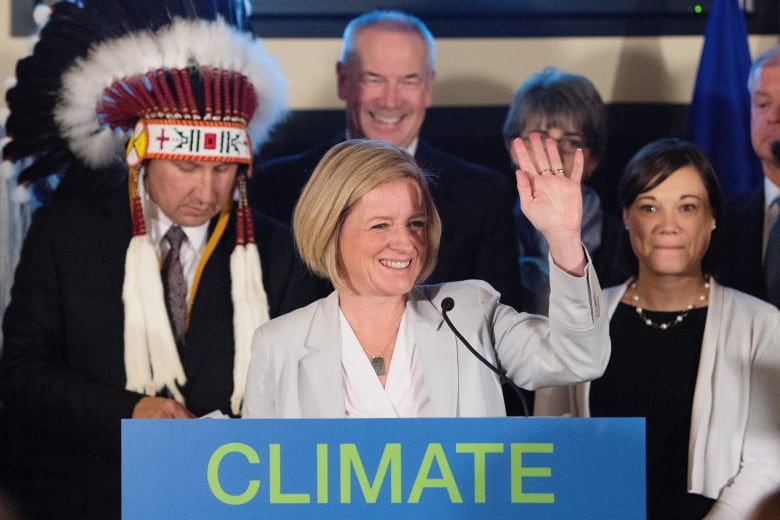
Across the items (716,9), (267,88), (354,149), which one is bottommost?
(354,149)

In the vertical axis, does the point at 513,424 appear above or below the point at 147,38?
below

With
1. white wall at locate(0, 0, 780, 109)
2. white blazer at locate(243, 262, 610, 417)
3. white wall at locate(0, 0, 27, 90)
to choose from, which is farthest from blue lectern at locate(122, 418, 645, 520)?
white wall at locate(0, 0, 27, 90)

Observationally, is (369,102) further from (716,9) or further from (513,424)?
(513,424)

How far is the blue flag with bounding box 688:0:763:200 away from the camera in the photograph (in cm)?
363

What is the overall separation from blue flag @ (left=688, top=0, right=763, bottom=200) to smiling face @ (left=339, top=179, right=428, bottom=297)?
1638mm

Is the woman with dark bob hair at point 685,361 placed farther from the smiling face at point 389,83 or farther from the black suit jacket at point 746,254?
the smiling face at point 389,83

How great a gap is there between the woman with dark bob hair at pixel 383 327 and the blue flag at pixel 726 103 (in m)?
1.58

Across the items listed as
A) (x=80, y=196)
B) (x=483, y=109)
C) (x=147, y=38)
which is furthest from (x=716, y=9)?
(x=80, y=196)

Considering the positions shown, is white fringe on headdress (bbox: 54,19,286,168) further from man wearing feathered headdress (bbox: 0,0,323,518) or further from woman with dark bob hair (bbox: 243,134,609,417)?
woman with dark bob hair (bbox: 243,134,609,417)

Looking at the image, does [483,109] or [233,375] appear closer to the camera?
[233,375]

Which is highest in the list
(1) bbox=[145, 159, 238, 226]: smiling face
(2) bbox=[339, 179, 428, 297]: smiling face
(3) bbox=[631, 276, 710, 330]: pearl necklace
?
(1) bbox=[145, 159, 238, 226]: smiling face

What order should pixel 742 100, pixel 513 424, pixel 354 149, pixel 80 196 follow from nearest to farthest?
pixel 513 424
pixel 354 149
pixel 80 196
pixel 742 100

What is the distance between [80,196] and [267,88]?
61 centimetres

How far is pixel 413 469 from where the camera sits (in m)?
1.87
